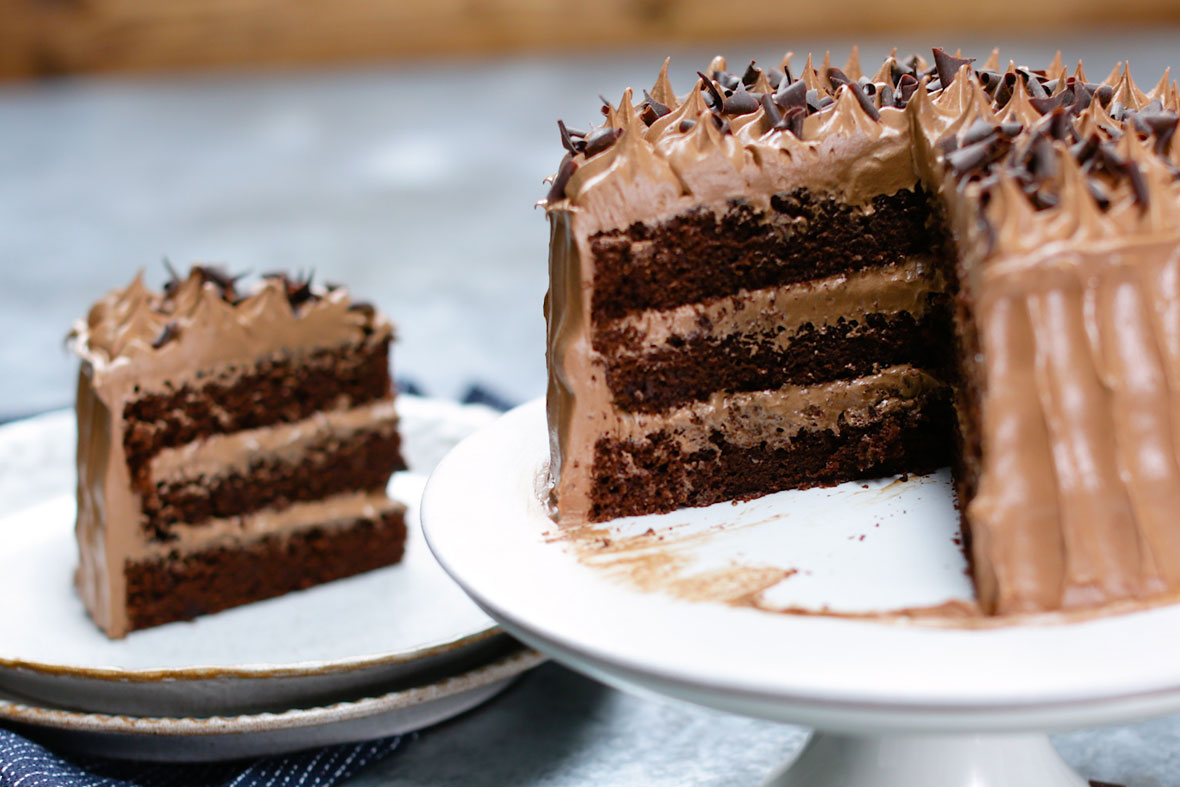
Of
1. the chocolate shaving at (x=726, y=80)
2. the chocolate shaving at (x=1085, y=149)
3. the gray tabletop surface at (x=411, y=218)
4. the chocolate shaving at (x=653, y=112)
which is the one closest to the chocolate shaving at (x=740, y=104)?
the chocolate shaving at (x=653, y=112)

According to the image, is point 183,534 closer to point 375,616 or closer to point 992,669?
point 375,616

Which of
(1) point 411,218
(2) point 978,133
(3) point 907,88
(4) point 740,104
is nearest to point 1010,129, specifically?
(2) point 978,133

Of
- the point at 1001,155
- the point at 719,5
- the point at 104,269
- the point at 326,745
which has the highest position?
the point at 719,5

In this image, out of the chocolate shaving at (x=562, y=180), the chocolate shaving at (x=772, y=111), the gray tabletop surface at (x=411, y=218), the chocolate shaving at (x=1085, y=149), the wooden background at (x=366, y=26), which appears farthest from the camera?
the wooden background at (x=366, y=26)

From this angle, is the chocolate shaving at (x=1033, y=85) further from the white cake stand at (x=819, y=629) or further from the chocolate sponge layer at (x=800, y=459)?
the white cake stand at (x=819, y=629)

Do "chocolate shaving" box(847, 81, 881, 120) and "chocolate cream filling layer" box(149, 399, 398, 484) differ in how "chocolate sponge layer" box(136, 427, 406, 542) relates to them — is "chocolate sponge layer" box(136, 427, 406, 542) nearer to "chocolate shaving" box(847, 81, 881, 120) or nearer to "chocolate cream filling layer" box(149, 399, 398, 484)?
"chocolate cream filling layer" box(149, 399, 398, 484)

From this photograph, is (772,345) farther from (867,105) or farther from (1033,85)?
(1033,85)

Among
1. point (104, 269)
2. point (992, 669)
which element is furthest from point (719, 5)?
point (992, 669)
